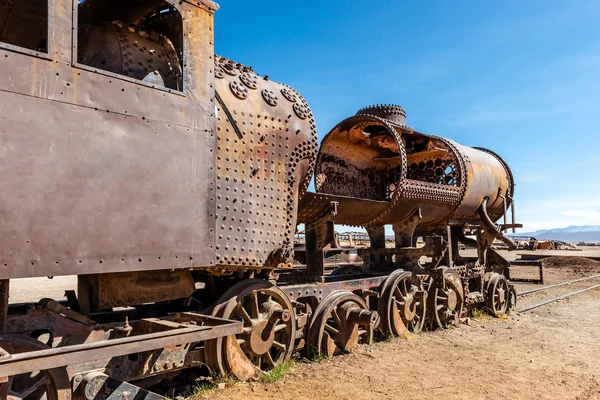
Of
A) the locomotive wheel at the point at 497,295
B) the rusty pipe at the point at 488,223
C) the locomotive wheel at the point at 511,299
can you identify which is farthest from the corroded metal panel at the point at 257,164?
the locomotive wheel at the point at 511,299

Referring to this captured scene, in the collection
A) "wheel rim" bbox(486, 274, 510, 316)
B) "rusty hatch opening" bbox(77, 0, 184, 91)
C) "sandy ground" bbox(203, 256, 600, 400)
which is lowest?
"sandy ground" bbox(203, 256, 600, 400)

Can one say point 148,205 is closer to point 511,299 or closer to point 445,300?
point 445,300

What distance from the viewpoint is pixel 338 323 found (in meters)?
6.11

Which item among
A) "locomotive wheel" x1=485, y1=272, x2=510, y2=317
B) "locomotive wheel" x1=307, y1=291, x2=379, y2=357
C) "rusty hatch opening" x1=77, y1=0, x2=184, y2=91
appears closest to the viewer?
"rusty hatch opening" x1=77, y1=0, x2=184, y2=91

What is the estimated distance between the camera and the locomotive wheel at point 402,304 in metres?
7.02

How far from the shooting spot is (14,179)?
118 inches

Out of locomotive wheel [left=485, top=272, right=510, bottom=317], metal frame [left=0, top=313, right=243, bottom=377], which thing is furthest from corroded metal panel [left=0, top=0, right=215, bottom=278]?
locomotive wheel [left=485, top=272, right=510, bottom=317]

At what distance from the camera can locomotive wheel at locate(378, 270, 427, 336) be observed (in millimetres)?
7020

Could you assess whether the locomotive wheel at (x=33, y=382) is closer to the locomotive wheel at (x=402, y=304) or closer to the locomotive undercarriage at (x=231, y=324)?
the locomotive undercarriage at (x=231, y=324)

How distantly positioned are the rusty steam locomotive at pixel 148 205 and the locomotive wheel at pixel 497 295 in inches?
166

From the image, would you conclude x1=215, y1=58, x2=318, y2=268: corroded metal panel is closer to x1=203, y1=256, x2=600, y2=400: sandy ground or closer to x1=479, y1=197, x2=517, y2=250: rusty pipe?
x1=203, y1=256, x2=600, y2=400: sandy ground

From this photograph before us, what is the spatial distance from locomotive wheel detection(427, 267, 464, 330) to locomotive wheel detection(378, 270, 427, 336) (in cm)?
32

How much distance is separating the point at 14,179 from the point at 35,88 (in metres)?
0.61

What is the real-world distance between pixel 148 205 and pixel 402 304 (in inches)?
186
